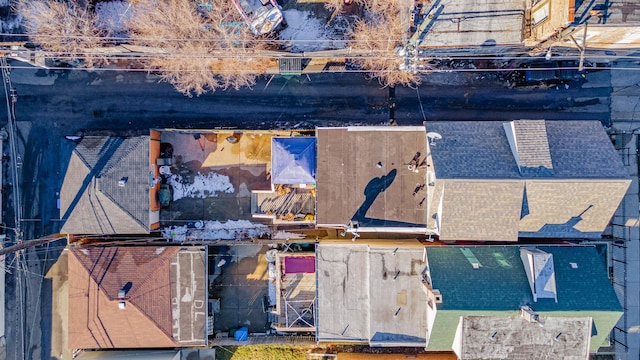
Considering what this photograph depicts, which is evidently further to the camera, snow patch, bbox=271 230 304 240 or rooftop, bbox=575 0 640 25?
snow patch, bbox=271 230 304 240

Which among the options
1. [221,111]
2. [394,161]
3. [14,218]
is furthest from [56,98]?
[394,161]

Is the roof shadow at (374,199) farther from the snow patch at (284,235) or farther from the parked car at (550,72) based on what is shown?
the parked car at (550,72)

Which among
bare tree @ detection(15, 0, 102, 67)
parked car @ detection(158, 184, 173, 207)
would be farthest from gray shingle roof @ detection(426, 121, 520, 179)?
bare tree @ detection(15, 0, 102, 67)

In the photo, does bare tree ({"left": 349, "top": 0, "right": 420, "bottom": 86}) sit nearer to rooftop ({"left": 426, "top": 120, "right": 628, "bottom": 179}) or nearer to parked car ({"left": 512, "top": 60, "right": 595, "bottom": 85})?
rooftop ({"left": 426, "top": 120, "right": 628, "bottom": 179})

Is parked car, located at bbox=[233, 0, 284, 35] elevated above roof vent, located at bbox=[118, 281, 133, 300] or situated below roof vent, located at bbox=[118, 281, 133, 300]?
above

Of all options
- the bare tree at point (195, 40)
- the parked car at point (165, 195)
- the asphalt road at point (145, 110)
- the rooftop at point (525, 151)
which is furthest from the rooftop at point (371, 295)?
the bare tree at point (195, 40)

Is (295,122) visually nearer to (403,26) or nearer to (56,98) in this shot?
(403,26)
